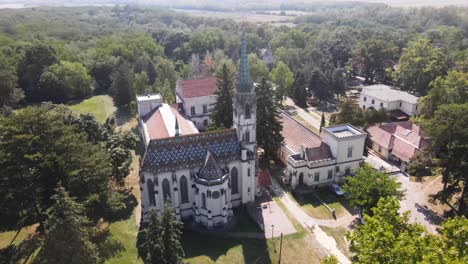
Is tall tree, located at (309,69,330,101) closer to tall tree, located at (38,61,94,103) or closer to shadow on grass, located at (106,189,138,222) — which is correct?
shadow on grass, located at (106,189,138,222)

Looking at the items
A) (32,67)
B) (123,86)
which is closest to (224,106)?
(123,86)

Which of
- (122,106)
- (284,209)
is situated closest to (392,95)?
(284,209)

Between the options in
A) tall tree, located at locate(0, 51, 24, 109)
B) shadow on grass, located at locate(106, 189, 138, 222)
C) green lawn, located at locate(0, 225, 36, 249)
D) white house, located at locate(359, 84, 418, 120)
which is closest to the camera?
green lawn, located at locate(0, 225, 36, 249)

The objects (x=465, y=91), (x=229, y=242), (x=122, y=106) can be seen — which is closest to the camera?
(x=229, y=242)

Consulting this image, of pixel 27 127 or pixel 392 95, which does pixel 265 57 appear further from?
pixel 27 127

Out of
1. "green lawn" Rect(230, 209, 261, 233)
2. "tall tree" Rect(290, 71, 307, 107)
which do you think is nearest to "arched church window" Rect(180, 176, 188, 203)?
"green lawn" Rect(230, 209, 261, 233)
